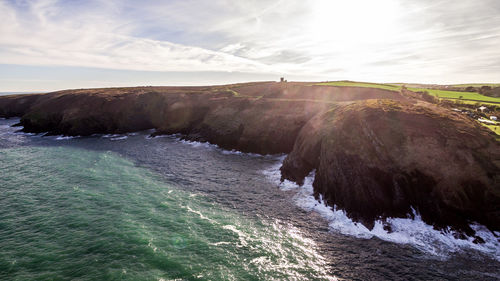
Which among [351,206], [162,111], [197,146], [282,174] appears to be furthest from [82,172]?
[162,111]

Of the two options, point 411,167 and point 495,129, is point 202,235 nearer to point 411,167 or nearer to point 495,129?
point 411,167

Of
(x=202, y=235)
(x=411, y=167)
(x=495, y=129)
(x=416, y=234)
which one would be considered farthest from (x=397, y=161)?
(x=202, y=235)

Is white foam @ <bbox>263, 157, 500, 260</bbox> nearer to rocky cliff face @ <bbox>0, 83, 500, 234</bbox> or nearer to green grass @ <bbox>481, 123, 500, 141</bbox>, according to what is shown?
rocky cliff face @ <bbox>0, 83, 500, 234</bbox>

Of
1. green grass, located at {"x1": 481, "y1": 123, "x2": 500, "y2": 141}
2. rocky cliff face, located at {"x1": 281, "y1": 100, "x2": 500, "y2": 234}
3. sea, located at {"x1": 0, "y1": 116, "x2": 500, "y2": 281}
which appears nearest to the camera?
sea, located at {"x1": 0, "y1": 116, "x2": 500, "y2": 281}

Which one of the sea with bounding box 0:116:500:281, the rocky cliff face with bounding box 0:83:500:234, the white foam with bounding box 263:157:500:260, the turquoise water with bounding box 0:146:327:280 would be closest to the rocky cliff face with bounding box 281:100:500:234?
the rocky cliff face with bounding box 0:83:500:234

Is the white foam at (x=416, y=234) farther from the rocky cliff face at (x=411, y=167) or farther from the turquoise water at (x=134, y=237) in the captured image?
the turquoise water at (x=134, y=237)

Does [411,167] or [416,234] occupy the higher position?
[411,167]

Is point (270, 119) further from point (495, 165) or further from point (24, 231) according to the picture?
point (24, 231)
